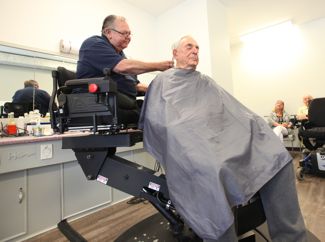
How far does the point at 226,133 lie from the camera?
3.34 ft

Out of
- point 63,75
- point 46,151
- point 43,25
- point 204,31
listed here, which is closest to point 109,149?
point 63,75

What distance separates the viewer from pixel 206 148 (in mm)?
899

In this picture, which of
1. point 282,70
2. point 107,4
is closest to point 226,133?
point 107,4

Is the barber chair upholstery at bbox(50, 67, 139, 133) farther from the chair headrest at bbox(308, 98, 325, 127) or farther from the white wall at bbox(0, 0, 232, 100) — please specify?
the chair headrest at bbox(308, 98, 325, 127)

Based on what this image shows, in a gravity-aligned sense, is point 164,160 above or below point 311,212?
above

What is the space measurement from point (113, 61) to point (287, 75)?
15.1 feet

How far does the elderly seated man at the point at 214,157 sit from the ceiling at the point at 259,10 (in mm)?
2527

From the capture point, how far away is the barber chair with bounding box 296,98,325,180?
275 centimetres

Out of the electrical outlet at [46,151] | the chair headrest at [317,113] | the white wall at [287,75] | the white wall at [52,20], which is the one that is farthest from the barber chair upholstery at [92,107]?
the white wall at [287,75]

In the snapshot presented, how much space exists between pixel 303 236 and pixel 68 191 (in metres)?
1.70

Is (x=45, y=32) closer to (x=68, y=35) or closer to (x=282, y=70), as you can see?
(x=68, y=35)

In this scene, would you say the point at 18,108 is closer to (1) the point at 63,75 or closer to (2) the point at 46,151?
(2) the point at 46,151

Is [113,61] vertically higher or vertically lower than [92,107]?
higher

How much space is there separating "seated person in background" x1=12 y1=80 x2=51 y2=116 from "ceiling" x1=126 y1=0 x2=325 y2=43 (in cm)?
189
